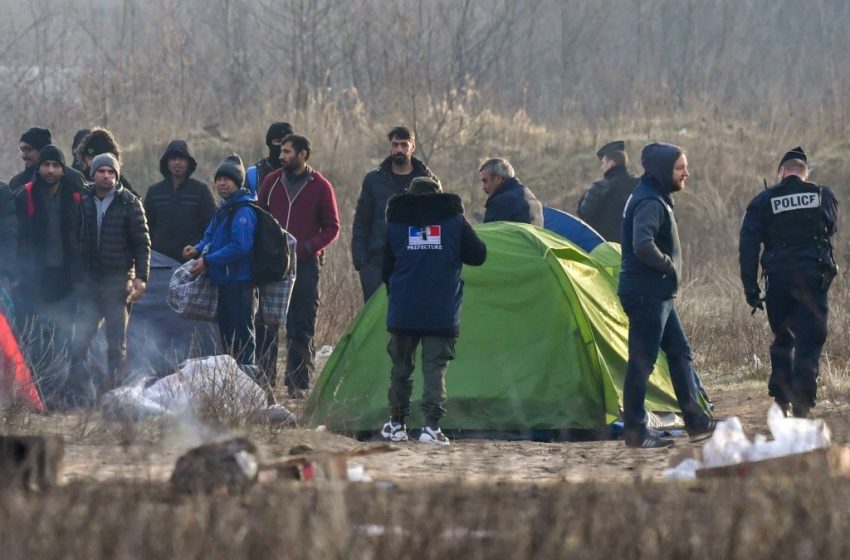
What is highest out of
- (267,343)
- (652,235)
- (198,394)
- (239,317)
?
(652,235)

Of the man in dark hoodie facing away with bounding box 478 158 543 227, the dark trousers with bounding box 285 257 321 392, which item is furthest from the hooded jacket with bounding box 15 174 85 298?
the man in dark hoodie facing away with bounding box 478 158 543 227

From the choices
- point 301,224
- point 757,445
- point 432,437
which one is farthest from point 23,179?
point 757,445

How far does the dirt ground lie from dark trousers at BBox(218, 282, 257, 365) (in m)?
1.22

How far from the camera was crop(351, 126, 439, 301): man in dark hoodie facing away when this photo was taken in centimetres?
1135

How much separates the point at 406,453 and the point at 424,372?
28.1 inches

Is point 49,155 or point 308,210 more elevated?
point 49,155

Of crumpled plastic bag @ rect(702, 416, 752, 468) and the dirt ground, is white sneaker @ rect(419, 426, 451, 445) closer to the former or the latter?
the dirt ground

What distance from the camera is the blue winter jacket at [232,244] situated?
1022 cm

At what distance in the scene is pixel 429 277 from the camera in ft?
29.5

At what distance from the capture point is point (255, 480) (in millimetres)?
6125

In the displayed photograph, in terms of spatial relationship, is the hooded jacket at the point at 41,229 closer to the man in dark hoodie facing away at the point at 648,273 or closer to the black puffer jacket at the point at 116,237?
the black puffer jacket at the point at 116,237

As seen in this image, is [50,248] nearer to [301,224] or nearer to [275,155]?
[301,224]

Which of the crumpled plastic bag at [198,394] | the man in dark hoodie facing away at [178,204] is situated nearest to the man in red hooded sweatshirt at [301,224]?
the man in dark hoodie facing away at [178,204]

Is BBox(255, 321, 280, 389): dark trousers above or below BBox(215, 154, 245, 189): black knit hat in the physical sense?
below
